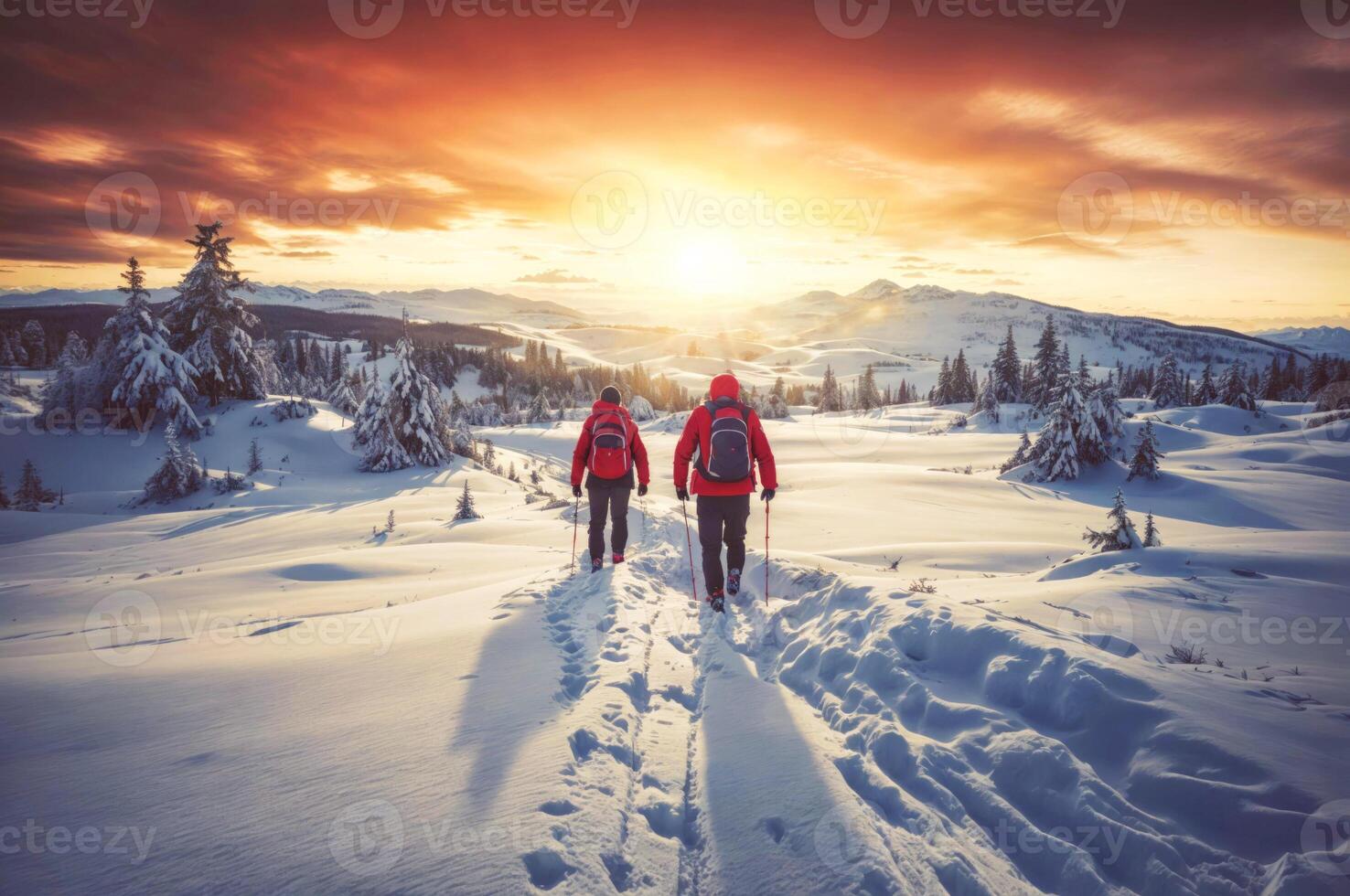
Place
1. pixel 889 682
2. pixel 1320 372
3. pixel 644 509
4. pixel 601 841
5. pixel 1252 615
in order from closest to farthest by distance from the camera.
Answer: pixel 601 841 < pixel 889 682 < pixel 1252 615 < pixel 644 509 < pixel 1320 372

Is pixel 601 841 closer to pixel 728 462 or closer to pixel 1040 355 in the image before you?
pixel 728 462

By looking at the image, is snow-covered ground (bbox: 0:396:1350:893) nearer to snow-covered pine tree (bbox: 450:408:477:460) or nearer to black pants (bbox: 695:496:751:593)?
black pants (bbox: 695:496:751:593)

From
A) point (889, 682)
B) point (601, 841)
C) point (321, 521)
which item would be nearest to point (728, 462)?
point (889, 682)

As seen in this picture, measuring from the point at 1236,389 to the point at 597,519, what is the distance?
60597 millimetres

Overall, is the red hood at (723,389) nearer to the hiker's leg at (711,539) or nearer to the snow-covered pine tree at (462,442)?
the hiker's leg at (711,539)

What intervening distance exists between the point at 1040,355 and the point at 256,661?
59.5 metres

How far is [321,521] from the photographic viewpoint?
1399 cm

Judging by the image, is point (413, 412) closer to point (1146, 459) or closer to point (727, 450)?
point (727, 450)

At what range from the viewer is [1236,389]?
144 feet

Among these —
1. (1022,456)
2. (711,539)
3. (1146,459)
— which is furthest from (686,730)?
(1022,456)

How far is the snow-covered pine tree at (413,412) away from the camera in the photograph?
86.3 ft

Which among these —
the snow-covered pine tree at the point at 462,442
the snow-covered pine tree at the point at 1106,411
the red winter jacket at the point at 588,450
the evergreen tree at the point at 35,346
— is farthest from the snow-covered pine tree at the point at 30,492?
the evergreen tree at the point at 35,346

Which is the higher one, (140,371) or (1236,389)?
(1236,389)

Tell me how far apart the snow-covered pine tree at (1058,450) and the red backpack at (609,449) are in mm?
21254
